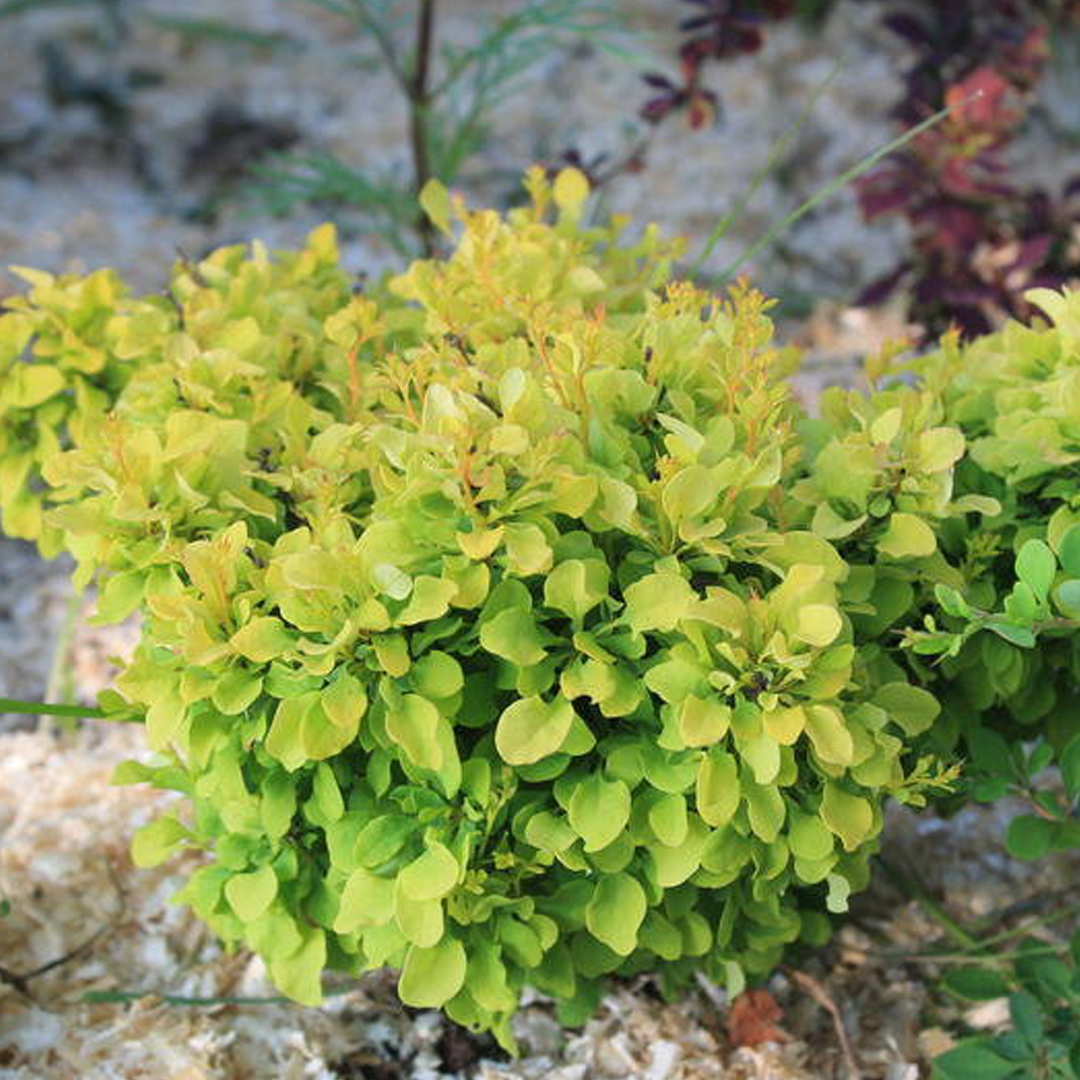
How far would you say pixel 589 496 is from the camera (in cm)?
118

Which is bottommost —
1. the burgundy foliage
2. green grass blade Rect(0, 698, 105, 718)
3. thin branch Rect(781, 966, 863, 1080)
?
thin branch Rect(781, 966, 863, 1080)

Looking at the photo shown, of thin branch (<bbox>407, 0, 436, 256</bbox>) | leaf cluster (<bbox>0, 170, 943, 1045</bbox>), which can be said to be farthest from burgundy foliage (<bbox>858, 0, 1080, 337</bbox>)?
leaf cluster (<bbox>0, 170, 943, 1045</bbox>)

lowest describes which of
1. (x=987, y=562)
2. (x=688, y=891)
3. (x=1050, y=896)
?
(x=1050, y=896)

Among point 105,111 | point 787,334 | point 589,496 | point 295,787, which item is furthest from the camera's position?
point 105,111

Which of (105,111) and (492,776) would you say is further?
(105,111)

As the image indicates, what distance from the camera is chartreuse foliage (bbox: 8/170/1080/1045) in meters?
1.16

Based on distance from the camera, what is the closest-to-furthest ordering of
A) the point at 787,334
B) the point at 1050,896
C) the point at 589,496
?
1. the point at 589,496
2. the point at 1050,896
3. the point at 787,334

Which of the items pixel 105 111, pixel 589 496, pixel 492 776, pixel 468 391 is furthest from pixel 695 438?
pixel 105 111

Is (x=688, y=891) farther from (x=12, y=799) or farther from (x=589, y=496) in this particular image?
(x=12, y=799)

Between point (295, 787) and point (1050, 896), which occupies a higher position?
point (295, 787)

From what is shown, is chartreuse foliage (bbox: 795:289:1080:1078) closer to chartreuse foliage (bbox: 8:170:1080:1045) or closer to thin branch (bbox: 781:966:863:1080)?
chartreuse foliage (bbox: 8:170:1080:1045)

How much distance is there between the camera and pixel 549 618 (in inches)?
48.4

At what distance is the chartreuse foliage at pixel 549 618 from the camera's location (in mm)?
1163

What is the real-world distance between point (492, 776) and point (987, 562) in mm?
528
